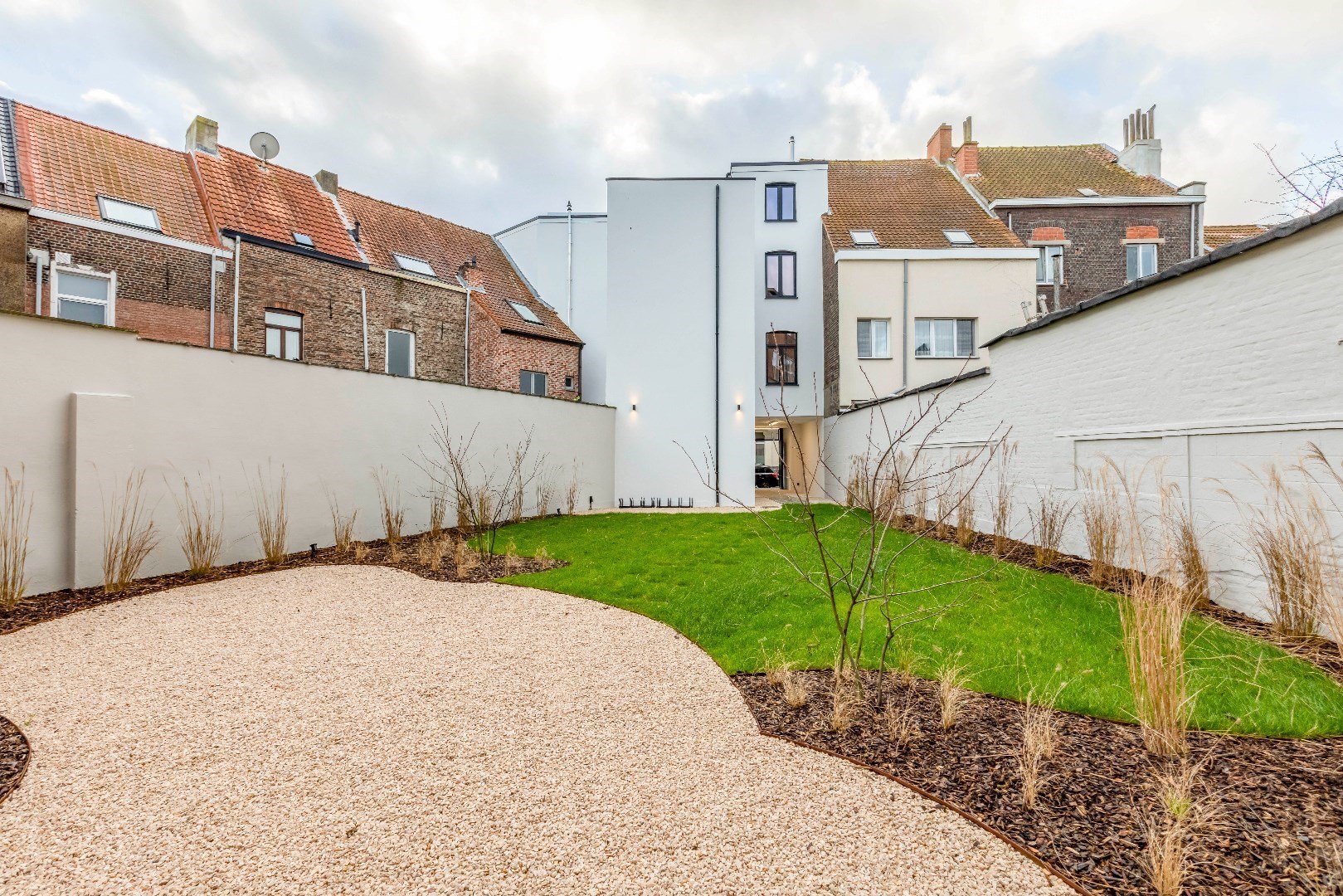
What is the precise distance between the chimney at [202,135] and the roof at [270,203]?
Answer: 0.65 ft

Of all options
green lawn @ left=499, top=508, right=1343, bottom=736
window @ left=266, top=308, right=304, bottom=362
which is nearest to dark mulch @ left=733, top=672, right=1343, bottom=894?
green lawn @ left=499, top=508, right=1343, bottom=736

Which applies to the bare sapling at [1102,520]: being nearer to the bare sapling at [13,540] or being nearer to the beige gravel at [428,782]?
the beige gravel at [428,782]

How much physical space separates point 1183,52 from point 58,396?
14360 millimetres

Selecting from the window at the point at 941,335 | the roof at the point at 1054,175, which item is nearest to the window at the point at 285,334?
the window at the point at 941,335

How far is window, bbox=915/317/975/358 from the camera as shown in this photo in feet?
51.2

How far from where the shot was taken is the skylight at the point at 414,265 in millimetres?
15891

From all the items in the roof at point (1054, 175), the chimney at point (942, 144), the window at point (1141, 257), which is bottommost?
the window at point (1141, 257)

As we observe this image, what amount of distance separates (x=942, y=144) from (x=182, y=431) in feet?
69.4

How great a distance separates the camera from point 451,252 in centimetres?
1783

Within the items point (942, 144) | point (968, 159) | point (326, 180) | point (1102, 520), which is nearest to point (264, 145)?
point (326, 180)

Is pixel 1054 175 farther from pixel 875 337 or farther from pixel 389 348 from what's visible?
pixel 389 348

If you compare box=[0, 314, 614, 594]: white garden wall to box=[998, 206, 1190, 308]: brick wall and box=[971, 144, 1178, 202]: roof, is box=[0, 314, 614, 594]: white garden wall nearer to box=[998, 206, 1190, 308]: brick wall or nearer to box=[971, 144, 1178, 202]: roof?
box=[971, 144, 1178, 202]: roof

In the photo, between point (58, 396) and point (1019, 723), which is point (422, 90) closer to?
point (58, 396)

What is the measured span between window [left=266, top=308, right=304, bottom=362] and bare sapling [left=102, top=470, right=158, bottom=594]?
807cm
